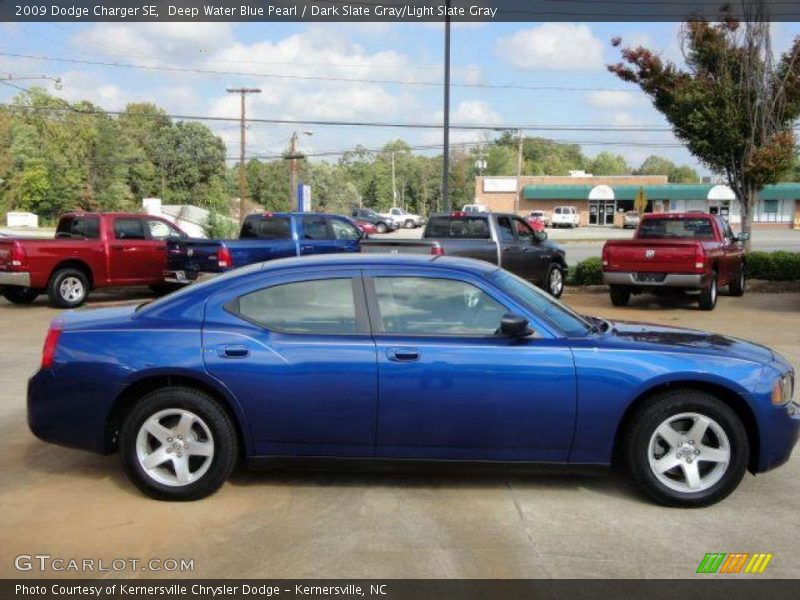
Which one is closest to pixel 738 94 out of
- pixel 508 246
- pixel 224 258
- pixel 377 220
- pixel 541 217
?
pixel 508 246

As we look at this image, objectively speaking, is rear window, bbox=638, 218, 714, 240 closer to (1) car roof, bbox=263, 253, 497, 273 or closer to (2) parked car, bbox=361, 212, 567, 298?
(2) parked car, bbox=361, 212, 567, 298

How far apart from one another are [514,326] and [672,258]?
31.7 feet

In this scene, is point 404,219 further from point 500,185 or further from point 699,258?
point 699,258

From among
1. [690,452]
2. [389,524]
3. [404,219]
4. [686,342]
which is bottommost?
[389,524]

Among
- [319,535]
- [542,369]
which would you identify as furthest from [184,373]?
[542,369]

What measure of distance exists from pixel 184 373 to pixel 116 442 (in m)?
0.70

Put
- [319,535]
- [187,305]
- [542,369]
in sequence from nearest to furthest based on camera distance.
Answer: [319,535]
[542,369]
[187,305]

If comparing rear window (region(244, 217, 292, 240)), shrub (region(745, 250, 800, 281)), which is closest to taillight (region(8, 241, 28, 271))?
rear window (region(244, 217, 292, 240))

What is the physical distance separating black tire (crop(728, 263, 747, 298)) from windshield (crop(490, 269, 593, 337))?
1200 cm

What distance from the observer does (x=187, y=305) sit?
4770 millimetres

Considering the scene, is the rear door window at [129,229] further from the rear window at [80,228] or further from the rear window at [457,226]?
the rear window at [457,226]

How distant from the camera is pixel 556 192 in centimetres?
7400
